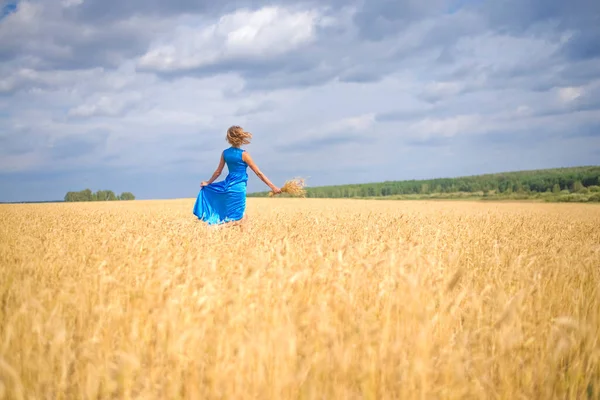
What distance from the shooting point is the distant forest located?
60.9 metres

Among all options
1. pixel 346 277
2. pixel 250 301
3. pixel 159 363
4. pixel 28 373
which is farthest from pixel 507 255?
pixel 28 373

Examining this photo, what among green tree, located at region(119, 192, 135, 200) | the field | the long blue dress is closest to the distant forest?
green tree, located at region(119, 192, 135, 200)

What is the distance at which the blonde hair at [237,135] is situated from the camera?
8.98 m

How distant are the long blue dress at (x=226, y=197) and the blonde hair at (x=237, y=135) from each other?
1.40 feet

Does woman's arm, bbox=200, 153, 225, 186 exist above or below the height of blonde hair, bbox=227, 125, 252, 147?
below

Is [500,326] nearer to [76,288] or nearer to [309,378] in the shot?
[309,378]

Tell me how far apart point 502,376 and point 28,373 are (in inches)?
106

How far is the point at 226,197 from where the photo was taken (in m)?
9.85

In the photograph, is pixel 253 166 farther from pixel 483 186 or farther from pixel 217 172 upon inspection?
pixel 483 186

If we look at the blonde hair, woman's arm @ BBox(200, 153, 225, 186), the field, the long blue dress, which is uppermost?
the blonde hair

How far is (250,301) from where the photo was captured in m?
3.34

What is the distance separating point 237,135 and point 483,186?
67.1 m

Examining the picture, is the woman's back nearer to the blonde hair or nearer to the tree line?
the blonde hair

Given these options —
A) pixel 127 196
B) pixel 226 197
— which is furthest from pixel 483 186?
pixel 226 197
